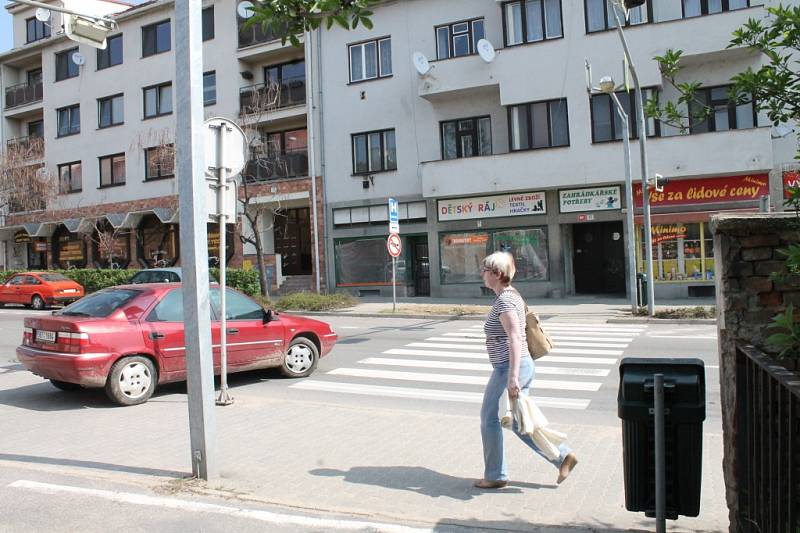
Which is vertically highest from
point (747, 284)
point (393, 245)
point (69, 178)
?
point (69, 178)

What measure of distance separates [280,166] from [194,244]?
23433 millimetres

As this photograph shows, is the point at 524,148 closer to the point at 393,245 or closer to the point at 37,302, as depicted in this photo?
the point at 393,245

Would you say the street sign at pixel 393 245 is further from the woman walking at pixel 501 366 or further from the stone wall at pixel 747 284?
the stone wall at pixel 747 284

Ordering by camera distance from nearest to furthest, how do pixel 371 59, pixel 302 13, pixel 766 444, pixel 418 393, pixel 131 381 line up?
1. pixel 766 444
2. pixel 302 13
3. pixel 131 381
4. pixel 418 393
5. pixel 371 59

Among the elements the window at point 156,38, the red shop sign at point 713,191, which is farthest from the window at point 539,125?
the window at point 156,38

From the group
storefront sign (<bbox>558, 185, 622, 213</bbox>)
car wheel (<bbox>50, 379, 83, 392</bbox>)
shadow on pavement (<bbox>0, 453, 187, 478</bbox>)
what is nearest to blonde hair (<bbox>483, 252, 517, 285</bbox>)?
shadow on pavement (<bbox>0, 453, 187, 478</bbox>)

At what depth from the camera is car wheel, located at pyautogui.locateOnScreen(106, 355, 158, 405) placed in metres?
7.81

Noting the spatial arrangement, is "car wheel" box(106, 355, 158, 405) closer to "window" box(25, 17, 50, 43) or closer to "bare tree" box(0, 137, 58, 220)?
"bare tree" box(0, 137, 58, 220)

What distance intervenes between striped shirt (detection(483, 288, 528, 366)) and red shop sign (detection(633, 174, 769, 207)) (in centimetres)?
1693

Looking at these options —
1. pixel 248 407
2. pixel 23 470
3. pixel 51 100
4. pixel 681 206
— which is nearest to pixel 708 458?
pixel 248 407

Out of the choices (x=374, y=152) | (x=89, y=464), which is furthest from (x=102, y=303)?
(x=374, y=152)

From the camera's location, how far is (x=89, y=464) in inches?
218

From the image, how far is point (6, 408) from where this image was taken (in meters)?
8.01

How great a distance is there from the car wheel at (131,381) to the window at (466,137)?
58.4ft
